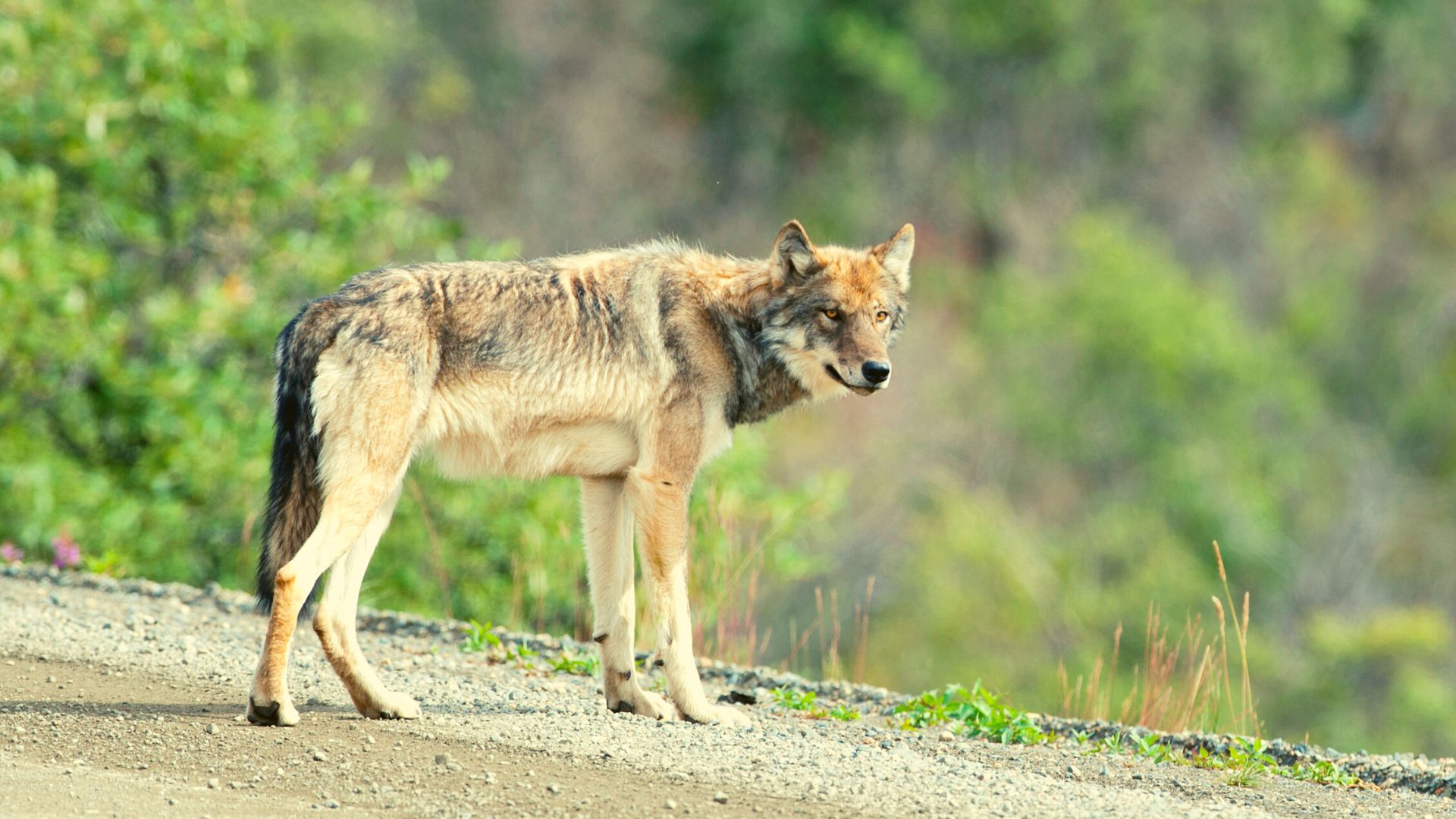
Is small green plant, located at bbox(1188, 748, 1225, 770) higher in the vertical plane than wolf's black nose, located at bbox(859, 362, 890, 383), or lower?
lower

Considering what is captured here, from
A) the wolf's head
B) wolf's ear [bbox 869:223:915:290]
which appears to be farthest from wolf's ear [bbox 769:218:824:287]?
wolf's ear [bbox 869:223:915:290]

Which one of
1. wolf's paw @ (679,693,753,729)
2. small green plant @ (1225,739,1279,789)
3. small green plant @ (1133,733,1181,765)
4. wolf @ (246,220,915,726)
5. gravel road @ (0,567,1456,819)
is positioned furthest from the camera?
small green plant @ (1133,733,1181,765)

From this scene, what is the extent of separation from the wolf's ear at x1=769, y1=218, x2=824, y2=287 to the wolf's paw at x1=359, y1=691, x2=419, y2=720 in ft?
8.23

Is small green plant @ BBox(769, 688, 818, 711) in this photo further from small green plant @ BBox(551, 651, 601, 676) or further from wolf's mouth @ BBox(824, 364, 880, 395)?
wolf's mouth @ BBox(824, 364, 880, 395)

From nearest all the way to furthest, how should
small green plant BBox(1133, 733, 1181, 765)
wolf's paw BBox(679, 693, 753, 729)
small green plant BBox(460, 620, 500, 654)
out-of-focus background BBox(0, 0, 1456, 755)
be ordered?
wolf's paw BBox(679, 693, 753, 729), small green plant BBox(1133, 733, 1181, 765), small green plant BBox(460, 620, 500, 654), out-of-focus background BBox(0, 0, 1456, 755)

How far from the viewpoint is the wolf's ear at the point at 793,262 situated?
24.9 feet

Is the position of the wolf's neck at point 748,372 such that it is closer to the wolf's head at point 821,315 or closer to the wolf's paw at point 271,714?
the wolf's head at point 821,315

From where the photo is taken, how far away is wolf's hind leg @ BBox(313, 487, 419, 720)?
656cm

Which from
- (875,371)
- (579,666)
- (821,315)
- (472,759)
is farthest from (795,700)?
(472,759)

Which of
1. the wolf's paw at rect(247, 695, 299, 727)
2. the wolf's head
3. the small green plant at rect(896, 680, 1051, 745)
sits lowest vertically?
the wolf's paw at rect(247, 695, 299, 727)

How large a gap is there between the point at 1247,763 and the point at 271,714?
12.9 ft

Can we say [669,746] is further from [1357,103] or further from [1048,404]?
[1357,103]

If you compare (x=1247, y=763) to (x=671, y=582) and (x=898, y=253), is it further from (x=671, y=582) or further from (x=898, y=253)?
(x=898, y=253)

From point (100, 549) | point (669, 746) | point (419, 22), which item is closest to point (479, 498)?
point (100, 549)
